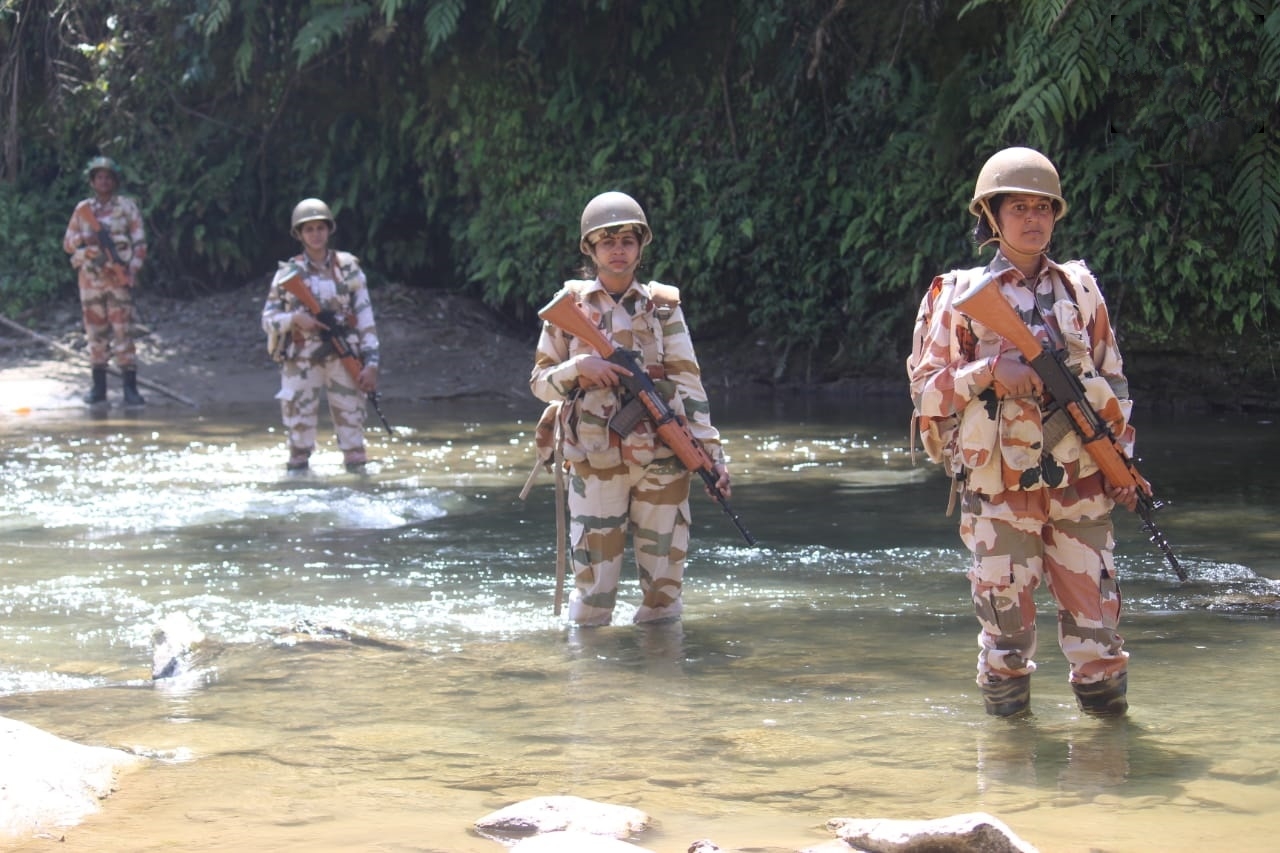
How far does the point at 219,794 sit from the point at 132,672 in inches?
77.4

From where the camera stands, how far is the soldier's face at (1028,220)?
5.25 m

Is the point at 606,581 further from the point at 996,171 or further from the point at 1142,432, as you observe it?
the point at 1142,432

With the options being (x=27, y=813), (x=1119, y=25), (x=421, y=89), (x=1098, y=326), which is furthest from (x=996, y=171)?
(x=421, y=89)

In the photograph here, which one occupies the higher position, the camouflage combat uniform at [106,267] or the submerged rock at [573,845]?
the camouflage combat uniform at [106,267]

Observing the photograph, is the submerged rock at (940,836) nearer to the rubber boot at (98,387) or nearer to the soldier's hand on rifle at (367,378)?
the soldier's hand on rifle at (367,378)

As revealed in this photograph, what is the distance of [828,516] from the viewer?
10.2 metres

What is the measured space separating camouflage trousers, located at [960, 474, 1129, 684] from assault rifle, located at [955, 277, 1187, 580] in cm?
9

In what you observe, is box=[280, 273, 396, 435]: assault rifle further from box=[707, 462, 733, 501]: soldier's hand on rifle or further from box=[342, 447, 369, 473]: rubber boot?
box=[707, 462, 733, 501]: soldier's hand on rifle

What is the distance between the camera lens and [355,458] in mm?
12273

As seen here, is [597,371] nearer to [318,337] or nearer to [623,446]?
[623,446]

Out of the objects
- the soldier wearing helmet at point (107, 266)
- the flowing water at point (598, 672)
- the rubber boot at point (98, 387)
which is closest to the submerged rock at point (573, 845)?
the flowing water at point (598, 672)

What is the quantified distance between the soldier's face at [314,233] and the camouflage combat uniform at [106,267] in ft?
20.7

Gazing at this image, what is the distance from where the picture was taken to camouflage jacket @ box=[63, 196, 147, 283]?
57.4 ft

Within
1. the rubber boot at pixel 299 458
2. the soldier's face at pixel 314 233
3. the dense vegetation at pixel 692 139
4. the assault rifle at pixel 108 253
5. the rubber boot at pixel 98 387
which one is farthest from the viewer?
the rubber boot at pixel 98 387
